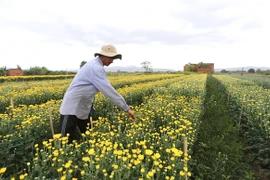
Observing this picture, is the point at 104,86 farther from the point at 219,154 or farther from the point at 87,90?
the point at 219,154

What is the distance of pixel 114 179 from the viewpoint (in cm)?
212

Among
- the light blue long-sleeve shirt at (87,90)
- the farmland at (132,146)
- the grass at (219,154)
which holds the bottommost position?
the grass at (219,154)

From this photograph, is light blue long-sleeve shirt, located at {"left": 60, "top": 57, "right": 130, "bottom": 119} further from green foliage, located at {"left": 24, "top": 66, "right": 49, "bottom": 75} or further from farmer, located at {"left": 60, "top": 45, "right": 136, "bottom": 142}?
green foliage, located at {"left": 24, "top": 66, "right": 49, "bottom": 75}

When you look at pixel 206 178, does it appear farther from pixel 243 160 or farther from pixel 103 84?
pixel 103 84

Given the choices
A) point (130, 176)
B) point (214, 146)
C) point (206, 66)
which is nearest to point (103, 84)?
point (130, 176)

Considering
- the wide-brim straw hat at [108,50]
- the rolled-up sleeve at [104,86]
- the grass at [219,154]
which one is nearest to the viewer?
the rolled-up sleeve at [104,86]

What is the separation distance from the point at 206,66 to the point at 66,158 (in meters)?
88.3

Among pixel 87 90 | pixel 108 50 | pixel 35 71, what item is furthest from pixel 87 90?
pixel 35 71

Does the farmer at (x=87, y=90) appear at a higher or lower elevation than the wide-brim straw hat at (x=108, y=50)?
lower

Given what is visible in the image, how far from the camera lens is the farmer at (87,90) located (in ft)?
11.4

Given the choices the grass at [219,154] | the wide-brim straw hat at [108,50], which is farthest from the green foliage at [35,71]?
the wide-brim straw hat at [108,50]

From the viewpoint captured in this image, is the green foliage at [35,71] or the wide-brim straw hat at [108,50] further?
the green foliage at [35,71]

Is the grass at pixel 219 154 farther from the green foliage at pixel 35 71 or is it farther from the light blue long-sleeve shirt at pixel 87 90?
the green foliage at pixel 35 71

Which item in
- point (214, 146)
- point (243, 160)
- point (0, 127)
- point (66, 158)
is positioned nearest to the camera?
point (66, 158)
